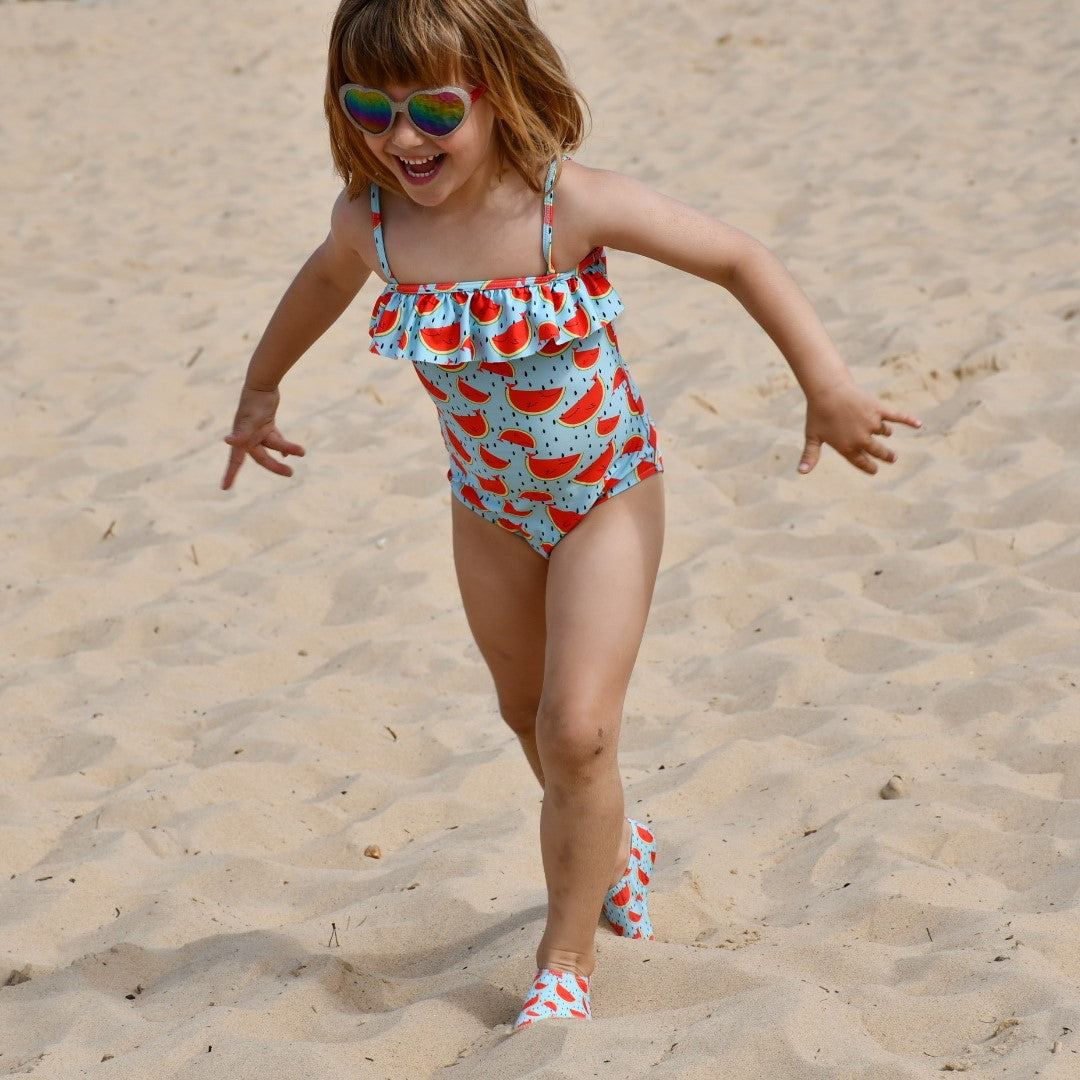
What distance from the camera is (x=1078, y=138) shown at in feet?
25.1

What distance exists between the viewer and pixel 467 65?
2.23 meters

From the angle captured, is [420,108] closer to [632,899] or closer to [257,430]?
[257,430]

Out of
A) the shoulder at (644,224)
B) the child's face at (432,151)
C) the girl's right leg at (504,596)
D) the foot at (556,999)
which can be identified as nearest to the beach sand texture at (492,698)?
the foot at (556,999)

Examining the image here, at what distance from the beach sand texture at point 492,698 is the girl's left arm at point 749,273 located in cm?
89

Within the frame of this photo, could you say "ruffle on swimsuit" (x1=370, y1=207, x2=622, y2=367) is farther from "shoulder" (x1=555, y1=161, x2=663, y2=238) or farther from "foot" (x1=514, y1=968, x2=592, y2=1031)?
"foot" (x1=514, y1=968, x2=592, y2=1031)

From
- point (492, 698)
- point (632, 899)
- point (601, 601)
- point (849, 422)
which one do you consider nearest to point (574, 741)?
point (601, 601)

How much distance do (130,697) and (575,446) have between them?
6.09ft

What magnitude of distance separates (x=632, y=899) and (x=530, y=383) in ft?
3.18

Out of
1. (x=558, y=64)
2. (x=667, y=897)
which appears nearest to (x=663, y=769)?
Answer: (x=667, y=897)

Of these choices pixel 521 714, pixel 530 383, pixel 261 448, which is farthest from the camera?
pixel 261 448

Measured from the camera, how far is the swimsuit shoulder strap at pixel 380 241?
94.5 inches

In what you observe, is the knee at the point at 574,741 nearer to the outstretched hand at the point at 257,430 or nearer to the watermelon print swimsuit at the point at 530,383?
the watermelon print swimsuit at the point at 530,383

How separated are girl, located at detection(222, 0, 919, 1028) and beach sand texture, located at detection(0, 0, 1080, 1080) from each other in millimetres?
408

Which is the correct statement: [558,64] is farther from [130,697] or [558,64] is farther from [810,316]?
[130,697]
